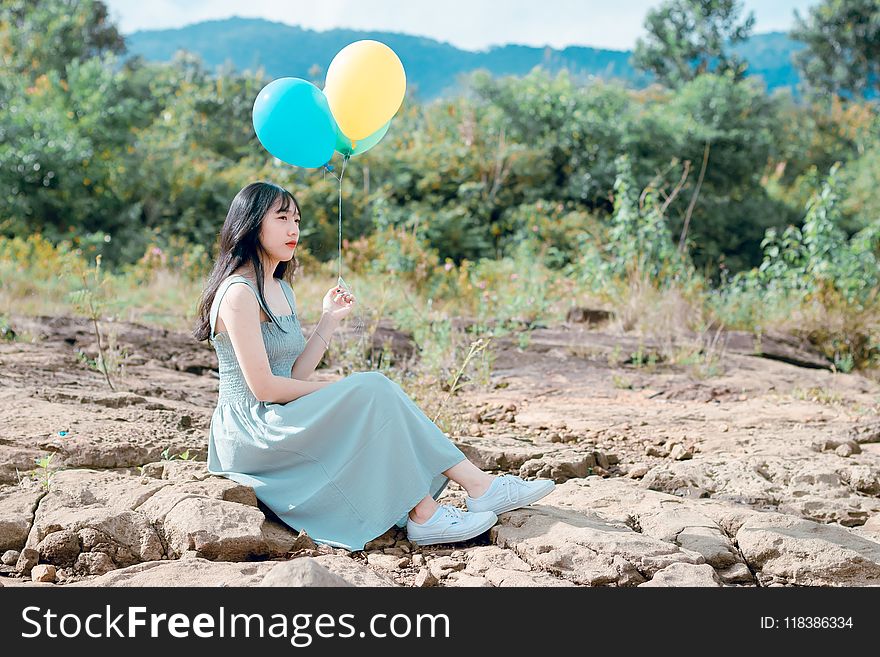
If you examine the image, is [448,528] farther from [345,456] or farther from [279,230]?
[279,230]

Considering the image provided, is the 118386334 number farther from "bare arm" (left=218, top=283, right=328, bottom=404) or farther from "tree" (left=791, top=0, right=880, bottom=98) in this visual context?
"tree" (left=791, top=0, right=880, bottom=98)

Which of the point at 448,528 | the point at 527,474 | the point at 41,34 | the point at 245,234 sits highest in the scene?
the point at 41,34

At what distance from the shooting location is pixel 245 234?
327cm

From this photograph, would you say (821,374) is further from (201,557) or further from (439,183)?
(439,183)

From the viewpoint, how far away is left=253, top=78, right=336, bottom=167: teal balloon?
363cm

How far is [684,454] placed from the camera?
455 cm

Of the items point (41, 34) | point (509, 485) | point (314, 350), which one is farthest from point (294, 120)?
point (41, 34)

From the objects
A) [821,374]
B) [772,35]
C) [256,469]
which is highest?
[772,35]

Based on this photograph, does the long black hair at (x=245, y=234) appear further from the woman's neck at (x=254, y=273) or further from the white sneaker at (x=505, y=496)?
the white sneaker at (x=505, y=496)

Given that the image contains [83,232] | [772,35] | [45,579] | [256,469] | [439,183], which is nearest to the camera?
[45,579]

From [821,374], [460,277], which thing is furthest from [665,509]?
[460,277]

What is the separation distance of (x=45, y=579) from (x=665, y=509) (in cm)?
221

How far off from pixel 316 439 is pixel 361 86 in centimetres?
158

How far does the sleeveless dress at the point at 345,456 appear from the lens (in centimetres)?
310
